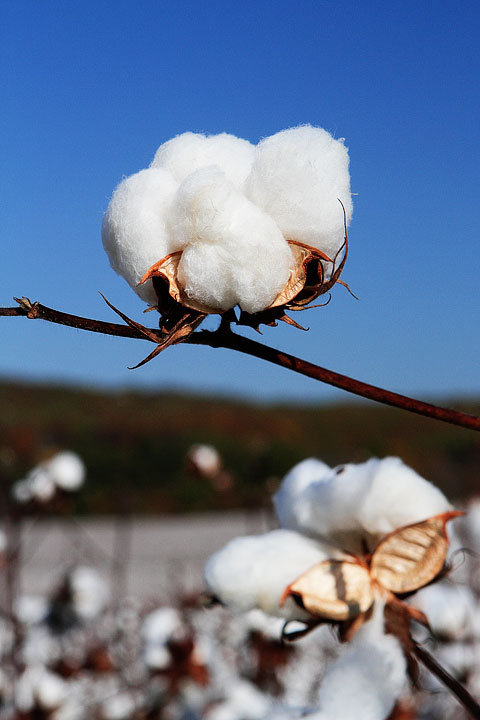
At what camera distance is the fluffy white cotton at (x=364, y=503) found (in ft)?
2.57

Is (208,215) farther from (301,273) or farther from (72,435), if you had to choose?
(72,435)

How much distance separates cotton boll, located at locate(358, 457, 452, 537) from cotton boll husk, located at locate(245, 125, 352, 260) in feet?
0.85

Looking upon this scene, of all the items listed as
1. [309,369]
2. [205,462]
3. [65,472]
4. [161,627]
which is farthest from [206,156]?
[205,462]

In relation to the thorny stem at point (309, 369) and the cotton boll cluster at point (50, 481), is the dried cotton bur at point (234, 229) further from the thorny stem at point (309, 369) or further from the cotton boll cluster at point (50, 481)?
the cotton boll cluster at point (50, 481)

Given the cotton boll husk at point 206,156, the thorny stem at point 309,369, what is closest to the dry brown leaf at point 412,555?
the thorny stem at point 309,369

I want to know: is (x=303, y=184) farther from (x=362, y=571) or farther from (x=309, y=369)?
(x=362, y=571)

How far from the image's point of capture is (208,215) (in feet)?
1.97

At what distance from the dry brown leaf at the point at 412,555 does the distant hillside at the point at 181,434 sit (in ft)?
28.8

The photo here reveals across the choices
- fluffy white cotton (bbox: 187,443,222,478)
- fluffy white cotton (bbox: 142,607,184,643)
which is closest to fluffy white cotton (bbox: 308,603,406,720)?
fluffy white cotton (bbox: 142,607,184,643)

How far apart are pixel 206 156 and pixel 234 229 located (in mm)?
→ 87

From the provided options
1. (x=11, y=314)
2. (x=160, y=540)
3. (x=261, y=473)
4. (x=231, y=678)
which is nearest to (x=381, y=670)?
(x=11, y=314)

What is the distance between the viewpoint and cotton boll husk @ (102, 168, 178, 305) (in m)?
0.62

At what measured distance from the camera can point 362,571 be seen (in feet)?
2.61

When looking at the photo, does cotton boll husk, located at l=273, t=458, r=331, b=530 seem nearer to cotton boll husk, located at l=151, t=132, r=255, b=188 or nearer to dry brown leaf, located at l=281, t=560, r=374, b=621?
dry brown leaf, located at l=281, t=560, r=374, b=621
